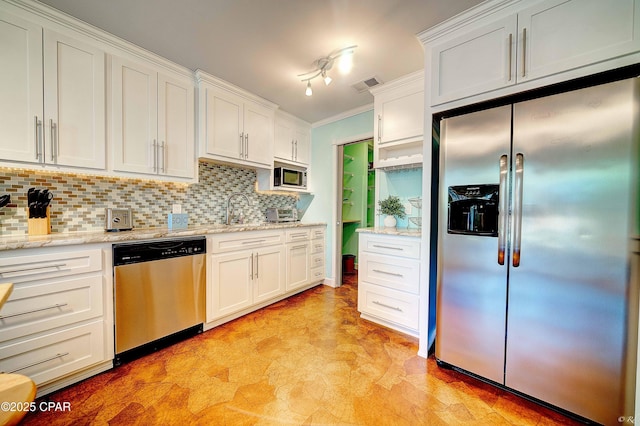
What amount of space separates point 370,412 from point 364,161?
403cm

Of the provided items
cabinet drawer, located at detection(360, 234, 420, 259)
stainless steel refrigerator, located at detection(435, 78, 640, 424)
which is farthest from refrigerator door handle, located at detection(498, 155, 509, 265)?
cabinet drawer, located at detection(360, 234, 420, 259)

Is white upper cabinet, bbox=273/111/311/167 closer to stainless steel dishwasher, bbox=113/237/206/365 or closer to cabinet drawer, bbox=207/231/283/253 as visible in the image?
cabinet drawer, bbox=207/231/283/253

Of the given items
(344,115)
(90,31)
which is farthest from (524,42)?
(90,31)

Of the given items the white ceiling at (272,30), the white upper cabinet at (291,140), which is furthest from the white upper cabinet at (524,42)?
the white upper cabinet at (291,140)

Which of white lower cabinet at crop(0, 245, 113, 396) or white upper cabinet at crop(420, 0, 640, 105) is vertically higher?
white upper cabinet at crop(420, 0, 640, 105)

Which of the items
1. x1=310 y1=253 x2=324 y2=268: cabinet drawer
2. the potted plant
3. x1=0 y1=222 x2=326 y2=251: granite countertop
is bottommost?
x1=310 y1=253 x2=324 y2=268: cabinet drawer

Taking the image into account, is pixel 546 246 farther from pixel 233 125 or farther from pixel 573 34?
pixel 233 125

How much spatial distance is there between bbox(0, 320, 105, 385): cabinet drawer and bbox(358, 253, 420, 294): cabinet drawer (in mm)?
2174

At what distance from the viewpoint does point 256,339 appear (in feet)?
7.14

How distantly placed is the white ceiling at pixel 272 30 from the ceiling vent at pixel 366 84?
0.07 metres

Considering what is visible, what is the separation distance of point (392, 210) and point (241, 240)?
5.55ft

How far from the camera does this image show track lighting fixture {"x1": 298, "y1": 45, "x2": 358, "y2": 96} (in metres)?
2.11

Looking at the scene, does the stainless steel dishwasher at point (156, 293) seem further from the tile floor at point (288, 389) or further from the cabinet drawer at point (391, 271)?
the cabinet drawer at point (391, 271)

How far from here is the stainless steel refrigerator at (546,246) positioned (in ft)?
4.12
